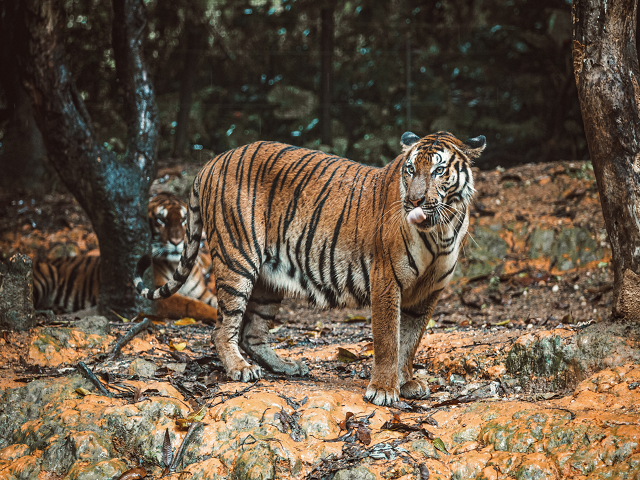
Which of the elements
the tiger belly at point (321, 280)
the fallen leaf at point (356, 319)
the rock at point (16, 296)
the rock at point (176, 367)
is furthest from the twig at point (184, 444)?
the fallen leaf at point (356, 319)

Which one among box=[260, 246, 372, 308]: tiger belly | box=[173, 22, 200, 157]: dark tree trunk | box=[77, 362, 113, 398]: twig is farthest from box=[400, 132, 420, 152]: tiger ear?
box=[173, 22, 200, 157]: dark tree trunk

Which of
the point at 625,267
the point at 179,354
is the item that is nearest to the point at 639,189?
the point at 625,267

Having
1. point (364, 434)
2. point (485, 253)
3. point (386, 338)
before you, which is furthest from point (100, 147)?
point (485, 253)

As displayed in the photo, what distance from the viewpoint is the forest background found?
30.8ft

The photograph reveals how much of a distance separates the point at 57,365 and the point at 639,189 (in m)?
3.67

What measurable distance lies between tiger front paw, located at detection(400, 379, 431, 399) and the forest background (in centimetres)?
628

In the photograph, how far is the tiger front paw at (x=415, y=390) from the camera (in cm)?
338

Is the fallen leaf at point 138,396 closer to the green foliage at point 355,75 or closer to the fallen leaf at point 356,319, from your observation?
the fallen leaf at point 356,319

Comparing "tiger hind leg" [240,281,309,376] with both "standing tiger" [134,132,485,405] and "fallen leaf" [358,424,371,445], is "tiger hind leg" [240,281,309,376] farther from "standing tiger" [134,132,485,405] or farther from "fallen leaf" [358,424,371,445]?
"fallen leaf" [358,424,371,445]

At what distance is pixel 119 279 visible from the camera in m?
5.75

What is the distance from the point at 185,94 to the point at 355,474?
8.13 metres

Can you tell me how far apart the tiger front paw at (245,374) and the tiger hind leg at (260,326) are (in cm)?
36

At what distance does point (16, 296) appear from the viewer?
3992mm

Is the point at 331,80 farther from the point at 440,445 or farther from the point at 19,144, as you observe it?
the point at 440,445
